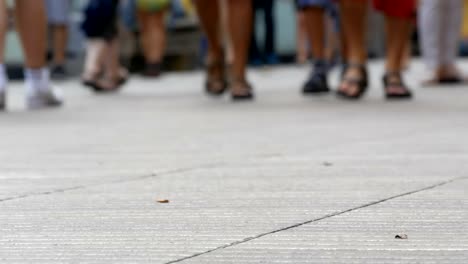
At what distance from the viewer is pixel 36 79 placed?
808cm

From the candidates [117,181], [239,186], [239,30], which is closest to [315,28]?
[239,30]

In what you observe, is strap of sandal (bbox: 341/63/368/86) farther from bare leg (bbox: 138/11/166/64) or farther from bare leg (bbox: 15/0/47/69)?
bare leg (bbox: 138/11/166/64)

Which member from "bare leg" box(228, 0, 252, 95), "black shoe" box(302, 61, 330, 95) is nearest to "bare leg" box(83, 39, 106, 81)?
"black shoe" box(302, 61, 330, 95)

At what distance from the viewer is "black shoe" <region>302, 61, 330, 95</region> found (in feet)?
30.3

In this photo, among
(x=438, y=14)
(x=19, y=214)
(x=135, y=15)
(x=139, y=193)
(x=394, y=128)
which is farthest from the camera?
(x=135, y=15)

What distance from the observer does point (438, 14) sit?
10.0 m

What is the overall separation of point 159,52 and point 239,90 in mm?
5274

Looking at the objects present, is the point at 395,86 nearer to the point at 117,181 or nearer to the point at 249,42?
the point at 249,42

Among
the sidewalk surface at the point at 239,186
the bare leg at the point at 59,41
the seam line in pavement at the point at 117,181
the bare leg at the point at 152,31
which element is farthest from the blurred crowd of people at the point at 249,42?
the seam line in pavement at the point at 117,181

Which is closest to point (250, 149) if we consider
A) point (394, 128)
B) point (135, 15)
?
point (394, 128)

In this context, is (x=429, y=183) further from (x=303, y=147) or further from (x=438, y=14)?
(x=438, y=14)

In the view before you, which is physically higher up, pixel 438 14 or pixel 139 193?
pixel 139 193

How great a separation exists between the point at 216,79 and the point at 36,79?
178 cm

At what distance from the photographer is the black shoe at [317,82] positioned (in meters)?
9.25
